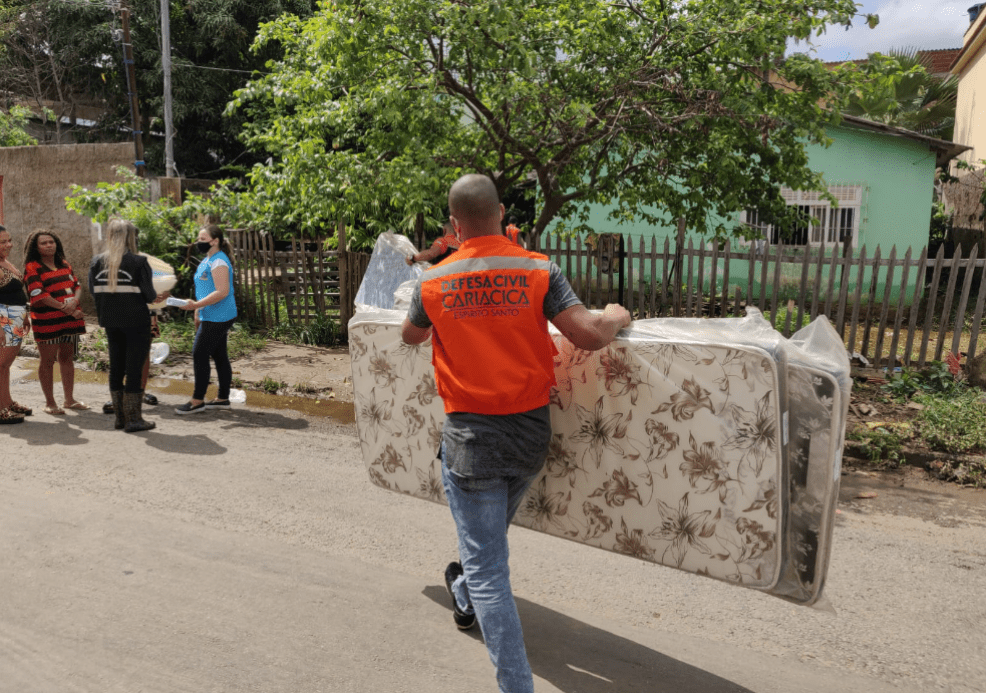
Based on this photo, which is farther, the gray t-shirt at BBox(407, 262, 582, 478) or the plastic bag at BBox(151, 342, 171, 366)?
the plastic bag at BBox(151, 342, 171, 366)

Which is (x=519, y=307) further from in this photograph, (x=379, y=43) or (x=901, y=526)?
(x=379, y=43)

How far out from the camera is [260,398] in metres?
8.10

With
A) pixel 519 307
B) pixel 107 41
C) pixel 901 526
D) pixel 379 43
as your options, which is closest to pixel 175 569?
pixel 519 307

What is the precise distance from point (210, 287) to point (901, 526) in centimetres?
577

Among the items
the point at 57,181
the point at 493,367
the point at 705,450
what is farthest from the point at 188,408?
the point at 57,181

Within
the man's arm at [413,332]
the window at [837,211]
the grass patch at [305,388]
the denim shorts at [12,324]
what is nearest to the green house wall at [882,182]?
the window at [837,211]

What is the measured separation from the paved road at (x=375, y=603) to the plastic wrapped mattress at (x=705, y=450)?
629 millimetres

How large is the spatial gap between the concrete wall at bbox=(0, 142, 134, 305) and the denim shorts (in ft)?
21.2

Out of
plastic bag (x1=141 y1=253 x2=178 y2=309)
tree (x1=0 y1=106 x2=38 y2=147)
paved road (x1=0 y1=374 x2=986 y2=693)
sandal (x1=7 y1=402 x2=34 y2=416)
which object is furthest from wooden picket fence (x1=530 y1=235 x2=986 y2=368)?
tree (x1=0 y1=106 x2=38 y2=147)

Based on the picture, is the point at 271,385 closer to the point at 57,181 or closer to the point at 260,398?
the point at 260,398

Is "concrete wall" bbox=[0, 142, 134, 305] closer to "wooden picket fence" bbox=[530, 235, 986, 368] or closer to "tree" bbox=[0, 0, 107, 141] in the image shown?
"wooden picket fence" bbox=[530, 235, 986, 368]

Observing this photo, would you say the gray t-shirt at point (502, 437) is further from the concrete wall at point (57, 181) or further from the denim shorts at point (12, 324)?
the concrete wall at point (57, 181)

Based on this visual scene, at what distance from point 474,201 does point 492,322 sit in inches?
16.8

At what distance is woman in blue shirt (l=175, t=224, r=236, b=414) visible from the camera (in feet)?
23.1
